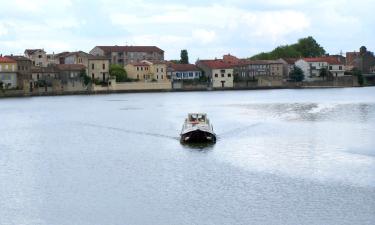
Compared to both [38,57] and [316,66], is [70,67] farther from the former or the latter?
[316,66]

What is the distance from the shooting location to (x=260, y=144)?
29.3 metres

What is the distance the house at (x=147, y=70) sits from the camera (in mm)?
90994

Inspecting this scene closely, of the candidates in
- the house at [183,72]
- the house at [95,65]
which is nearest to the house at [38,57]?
the house at [95,65]

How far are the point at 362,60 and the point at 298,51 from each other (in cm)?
1235

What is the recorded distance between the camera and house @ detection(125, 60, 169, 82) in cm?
9099

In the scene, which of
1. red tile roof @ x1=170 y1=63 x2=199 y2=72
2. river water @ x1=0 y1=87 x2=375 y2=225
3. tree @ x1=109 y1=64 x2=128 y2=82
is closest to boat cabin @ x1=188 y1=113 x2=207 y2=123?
river water @ x1=0 y1=87 x2=375 y2=225

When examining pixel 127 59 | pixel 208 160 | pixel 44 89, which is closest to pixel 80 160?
pixel 208 160

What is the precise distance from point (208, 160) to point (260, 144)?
515cm

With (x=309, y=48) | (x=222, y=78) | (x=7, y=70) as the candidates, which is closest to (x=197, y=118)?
(x=7, y=70)

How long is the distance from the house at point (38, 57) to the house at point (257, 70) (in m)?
27.7

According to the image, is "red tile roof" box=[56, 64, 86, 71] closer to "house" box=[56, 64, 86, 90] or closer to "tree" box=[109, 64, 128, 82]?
"house" box=[56, 64, 86, 90]

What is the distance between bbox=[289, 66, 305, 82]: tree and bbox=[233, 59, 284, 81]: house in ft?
5.68

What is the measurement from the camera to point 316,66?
10362 cm

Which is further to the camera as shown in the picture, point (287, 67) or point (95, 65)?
point (287, 67)
